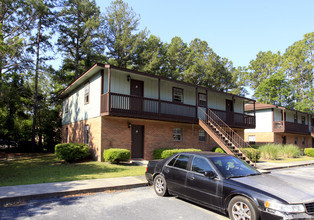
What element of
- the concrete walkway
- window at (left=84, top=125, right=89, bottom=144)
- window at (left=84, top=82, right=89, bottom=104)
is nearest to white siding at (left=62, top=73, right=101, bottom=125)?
window at (left=84, top=82, right=89, bottom=104)

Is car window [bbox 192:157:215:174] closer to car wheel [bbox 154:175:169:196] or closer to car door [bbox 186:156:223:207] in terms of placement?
car door [bbox 186:156:223:207]

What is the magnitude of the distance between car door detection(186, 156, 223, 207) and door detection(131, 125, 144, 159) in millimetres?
10094

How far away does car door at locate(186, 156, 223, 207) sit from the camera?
5176mm

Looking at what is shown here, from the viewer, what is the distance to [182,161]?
257 inches

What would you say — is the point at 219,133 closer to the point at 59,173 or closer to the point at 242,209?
the point at 59,173

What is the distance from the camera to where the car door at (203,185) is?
518 cm

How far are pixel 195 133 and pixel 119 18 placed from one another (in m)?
20.9

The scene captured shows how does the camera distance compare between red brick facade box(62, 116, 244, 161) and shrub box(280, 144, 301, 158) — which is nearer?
red brick facade box(62, 116, 244, 161)

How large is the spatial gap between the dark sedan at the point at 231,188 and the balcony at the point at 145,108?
7501 millimetres

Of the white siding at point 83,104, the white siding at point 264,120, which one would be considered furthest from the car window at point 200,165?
the white siding at point 264,120

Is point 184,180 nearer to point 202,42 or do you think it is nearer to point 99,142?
point 99,142

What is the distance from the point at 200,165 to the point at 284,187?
74.8 inches

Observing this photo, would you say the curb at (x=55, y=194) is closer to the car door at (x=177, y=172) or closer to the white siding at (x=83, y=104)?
the car door at (x=177, y=172)

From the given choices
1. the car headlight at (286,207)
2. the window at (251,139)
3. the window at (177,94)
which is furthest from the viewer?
the window at (251,139)
